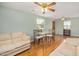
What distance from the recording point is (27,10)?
11.8ft

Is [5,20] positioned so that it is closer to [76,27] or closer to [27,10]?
[27,10]

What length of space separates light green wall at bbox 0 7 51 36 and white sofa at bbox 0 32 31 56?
0.28 m

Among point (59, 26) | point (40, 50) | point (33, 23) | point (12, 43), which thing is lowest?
point (40, 50)

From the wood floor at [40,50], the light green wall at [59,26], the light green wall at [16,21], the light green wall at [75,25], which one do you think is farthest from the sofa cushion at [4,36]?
the light green wall at [75,25]

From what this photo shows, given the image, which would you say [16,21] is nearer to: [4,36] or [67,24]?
[4,36]

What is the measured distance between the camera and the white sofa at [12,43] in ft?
8.54

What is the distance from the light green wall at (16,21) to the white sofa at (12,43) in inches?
11.0

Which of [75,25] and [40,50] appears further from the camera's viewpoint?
[75,25]

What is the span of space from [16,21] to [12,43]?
0.88m

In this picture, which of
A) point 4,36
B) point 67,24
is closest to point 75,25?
point 67,24

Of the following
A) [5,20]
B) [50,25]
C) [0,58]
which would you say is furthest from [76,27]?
[0,58]

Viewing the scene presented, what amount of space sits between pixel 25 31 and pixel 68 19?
1969mm

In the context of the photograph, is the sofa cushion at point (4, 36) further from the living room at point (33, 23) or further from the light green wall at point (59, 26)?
the light green wall at point (59, 26)

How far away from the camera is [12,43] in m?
3.22
